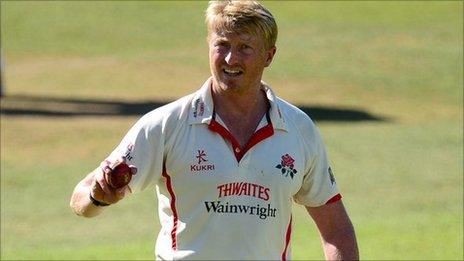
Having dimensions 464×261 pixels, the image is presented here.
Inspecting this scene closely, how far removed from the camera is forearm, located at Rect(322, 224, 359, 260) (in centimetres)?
625

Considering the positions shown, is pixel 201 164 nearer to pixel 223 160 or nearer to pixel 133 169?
pixel 223 160

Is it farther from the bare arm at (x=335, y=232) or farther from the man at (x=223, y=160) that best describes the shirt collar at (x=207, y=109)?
the bare arm at (x=335, y=232)

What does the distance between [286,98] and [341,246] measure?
18.3 meters

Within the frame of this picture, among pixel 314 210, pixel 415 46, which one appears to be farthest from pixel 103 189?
pixel 415 46

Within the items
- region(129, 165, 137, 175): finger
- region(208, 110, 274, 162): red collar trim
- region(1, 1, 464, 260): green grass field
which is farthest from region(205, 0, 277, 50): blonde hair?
region(1, 1, 464, 260): green grass field

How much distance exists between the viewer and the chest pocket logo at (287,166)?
19.7 ft

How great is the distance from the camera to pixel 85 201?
5.84 meters

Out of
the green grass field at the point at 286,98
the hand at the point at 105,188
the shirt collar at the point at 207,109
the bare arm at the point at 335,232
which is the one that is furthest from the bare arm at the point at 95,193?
the green grass field at the point at 286,98

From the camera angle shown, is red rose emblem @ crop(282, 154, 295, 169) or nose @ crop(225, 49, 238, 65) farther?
red rose emblem @ crop(282, 154, 295, 169)

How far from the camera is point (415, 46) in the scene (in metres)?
30.0

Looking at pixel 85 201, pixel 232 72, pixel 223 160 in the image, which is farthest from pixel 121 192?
pixel 232 72

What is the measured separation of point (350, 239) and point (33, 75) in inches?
896

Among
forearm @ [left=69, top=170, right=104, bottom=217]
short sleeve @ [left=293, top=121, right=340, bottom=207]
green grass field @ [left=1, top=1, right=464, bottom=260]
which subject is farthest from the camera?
green grass field @ [left=1, top=1, right=464, bottom=260]

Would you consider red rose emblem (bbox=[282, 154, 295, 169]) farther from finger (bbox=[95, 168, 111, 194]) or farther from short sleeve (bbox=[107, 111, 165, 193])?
finger (bbox=[95, 168, 111, 194])
